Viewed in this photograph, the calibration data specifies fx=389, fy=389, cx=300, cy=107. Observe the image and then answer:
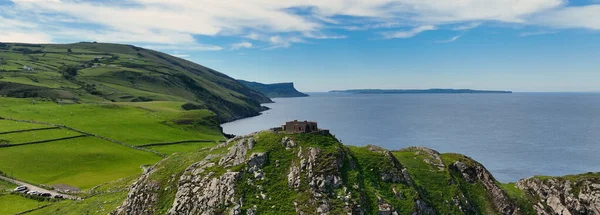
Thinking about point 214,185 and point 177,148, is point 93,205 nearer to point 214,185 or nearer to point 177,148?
point 214,185

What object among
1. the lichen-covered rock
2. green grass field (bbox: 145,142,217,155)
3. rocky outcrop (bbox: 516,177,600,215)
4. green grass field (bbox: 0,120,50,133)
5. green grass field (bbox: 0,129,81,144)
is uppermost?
the lichen-covered rock

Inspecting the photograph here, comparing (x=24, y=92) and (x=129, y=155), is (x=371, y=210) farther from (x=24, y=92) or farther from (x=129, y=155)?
(x=24, y=92)

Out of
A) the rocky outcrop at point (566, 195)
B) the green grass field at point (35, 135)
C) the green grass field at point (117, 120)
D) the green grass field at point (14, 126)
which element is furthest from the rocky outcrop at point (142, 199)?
the green grass field at point (14, 126)

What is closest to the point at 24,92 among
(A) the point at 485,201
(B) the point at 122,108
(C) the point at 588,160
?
(B) the point at 122,108

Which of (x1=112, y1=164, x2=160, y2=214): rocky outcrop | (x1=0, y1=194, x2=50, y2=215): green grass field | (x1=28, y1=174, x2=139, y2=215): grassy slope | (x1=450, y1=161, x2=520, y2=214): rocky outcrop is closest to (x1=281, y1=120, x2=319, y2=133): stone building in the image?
(x1=112, y1=164, x2=160, y2=214): rocky outcrop

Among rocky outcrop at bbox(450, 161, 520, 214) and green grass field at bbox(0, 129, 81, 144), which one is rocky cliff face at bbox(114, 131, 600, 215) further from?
green grass field at bbox(0, 129, 81, 144)

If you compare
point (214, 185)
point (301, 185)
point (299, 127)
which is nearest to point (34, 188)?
point (214, 185)

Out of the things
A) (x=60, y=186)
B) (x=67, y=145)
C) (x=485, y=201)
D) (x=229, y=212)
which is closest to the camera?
(x=229, y=212)
